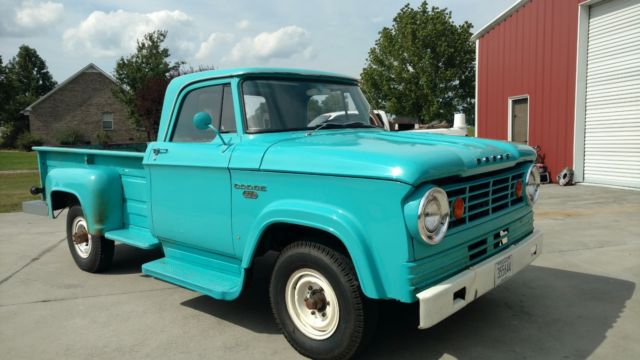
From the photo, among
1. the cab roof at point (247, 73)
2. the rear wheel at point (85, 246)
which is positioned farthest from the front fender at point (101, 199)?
the cab roof at point (247, 73)

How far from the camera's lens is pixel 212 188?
377 centimetres

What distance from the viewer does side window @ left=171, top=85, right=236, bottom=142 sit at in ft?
12.9

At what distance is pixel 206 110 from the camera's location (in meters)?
4.14

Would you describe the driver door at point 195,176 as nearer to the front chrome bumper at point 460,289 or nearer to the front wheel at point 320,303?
the front wheel at point 320,303

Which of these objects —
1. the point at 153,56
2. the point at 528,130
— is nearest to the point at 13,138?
the point at 153,56

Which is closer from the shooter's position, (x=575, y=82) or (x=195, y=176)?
(x=195, y=176)

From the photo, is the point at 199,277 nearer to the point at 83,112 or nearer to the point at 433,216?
the point at 433,216

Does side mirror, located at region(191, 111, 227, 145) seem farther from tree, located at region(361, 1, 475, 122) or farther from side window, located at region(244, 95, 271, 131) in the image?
tree, located at region(361, 1, 475, 122)

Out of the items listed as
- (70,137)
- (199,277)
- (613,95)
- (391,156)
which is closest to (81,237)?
(199,277)

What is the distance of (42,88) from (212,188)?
76.6 metres

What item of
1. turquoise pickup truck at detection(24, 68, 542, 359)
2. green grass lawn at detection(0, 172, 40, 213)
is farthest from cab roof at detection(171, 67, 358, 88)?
green grass lawn at detection(0, 172, 40, 213)

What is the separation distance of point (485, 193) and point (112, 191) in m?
3.66

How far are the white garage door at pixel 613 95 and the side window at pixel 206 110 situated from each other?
33.1 feet

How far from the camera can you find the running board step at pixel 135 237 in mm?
4551
